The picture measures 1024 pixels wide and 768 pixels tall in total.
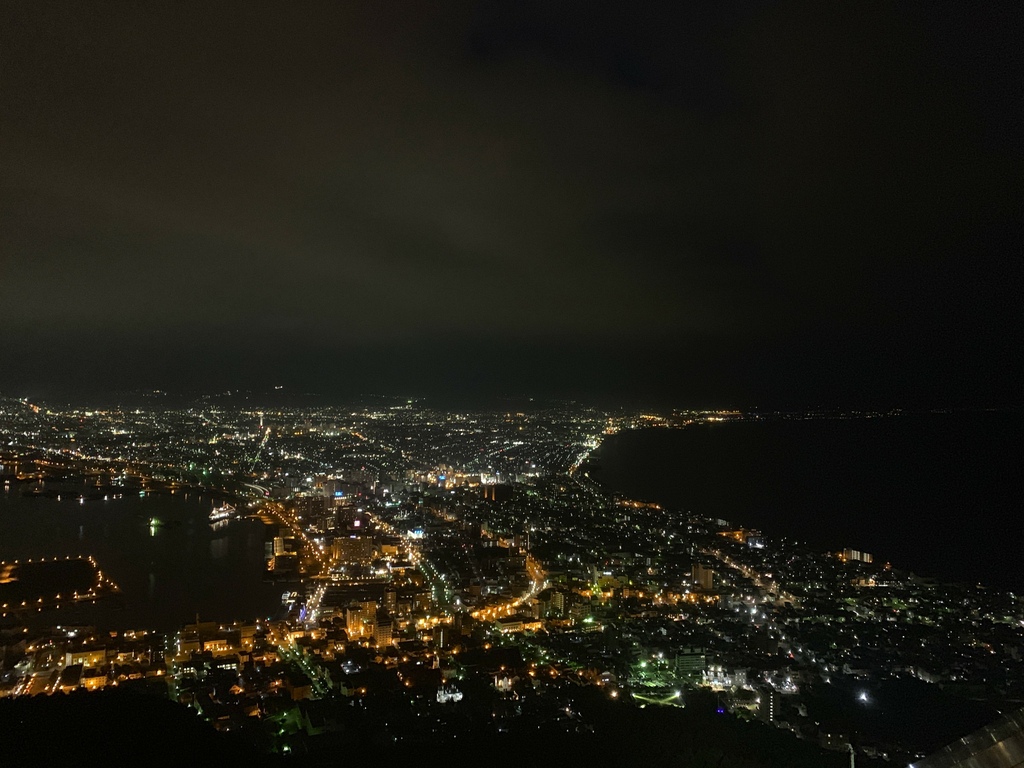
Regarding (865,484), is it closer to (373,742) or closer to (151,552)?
(151,552)

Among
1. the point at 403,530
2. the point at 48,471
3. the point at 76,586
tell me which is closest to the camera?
the point at 76,586

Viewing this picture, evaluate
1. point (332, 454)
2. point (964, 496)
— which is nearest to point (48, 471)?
point (332, 454)

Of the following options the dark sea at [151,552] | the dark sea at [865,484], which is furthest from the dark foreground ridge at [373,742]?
the dark sea at [865,484]

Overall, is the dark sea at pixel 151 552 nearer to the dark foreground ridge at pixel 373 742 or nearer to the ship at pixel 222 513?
the ship at pixel 222 513

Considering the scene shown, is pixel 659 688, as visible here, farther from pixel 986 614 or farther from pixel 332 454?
pixel 332 454

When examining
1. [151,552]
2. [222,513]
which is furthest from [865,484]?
[151,552]

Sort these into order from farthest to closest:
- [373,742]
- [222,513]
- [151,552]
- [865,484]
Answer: [865,484] < [222,513] < [151,552] < [373,742]
